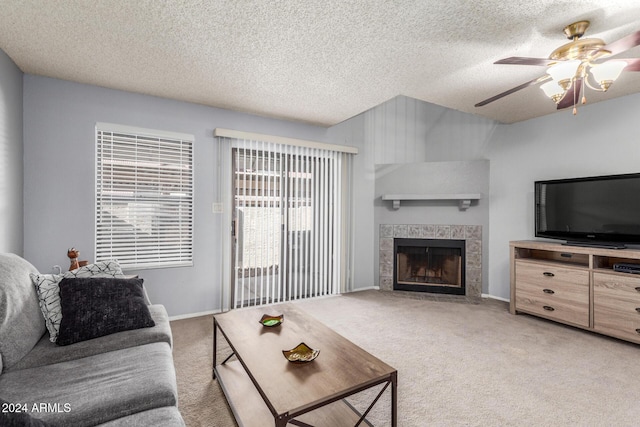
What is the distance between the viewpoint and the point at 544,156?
12.3ft

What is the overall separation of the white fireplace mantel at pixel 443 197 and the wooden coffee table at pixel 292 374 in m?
2.78

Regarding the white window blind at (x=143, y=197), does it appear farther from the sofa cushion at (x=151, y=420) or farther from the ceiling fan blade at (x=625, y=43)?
the ceiling fan blade at (x=625, y=43)

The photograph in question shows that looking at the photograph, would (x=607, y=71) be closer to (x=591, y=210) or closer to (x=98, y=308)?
(x=591, y=210)

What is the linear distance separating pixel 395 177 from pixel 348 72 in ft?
7.54

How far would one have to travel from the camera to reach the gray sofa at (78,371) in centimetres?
117

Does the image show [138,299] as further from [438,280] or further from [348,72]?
[438,280]

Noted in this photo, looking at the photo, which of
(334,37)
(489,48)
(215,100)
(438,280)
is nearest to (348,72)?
(334,37)

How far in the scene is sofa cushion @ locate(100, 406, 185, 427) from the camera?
1.12m

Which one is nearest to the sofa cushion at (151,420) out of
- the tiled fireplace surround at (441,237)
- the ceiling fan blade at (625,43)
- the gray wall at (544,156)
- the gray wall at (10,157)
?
the gray wall at (10,157)

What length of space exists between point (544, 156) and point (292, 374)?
4063 mm

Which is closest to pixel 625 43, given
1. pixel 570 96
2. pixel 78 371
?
pixel 570 96

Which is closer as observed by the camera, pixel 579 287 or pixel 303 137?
pixel 579 287

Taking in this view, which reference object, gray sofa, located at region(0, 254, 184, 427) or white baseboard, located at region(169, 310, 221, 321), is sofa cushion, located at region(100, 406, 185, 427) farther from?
white baseboard, located at region(169, 310, 221, 321)

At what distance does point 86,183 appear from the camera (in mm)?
2910
